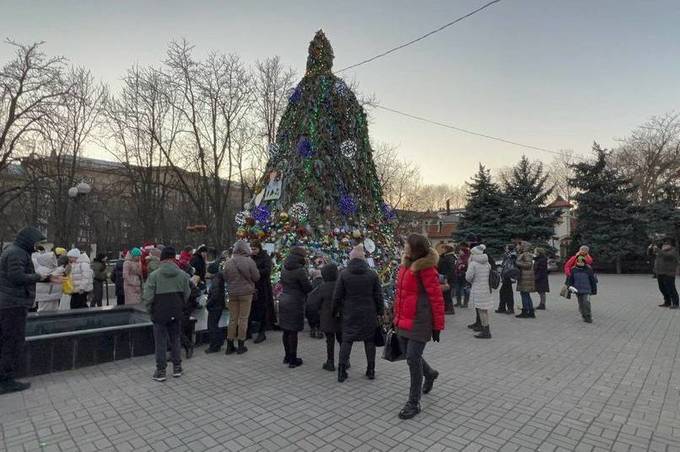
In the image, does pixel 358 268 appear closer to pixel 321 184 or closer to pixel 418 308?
pixel 418 308

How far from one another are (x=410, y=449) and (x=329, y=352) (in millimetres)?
2396

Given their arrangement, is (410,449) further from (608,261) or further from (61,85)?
(608,261)

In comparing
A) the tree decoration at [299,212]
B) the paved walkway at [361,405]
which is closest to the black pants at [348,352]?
the paved walkway at [361,405]

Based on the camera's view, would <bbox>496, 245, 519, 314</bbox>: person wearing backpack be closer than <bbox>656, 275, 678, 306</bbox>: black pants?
Yes

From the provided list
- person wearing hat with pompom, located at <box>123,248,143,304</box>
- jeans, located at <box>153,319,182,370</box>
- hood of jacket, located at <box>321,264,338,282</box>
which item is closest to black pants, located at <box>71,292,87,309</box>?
person wearing hat with pompom, located at <box>123,248,143,304</box>

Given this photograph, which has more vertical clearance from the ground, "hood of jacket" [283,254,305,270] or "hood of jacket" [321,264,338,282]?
"hood of jacket" [283,254,305,270]

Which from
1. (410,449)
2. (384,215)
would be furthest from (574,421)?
(384,215)

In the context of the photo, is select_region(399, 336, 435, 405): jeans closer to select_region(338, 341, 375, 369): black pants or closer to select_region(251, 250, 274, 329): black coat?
select_region(338, 341, 375, 369): black pants

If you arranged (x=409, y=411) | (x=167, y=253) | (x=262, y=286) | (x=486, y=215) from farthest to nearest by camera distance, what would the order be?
(x=486, y=215)
(x=262, y=286)
(x=167, y=253)
(x=409, y=411)

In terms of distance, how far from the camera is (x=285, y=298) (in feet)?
19.5

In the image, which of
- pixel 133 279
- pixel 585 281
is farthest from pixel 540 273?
pixel 133 279

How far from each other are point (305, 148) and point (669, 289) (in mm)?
10571

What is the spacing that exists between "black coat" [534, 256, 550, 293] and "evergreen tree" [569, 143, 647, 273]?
1651 centimetres

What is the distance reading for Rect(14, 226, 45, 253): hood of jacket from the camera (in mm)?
4883
